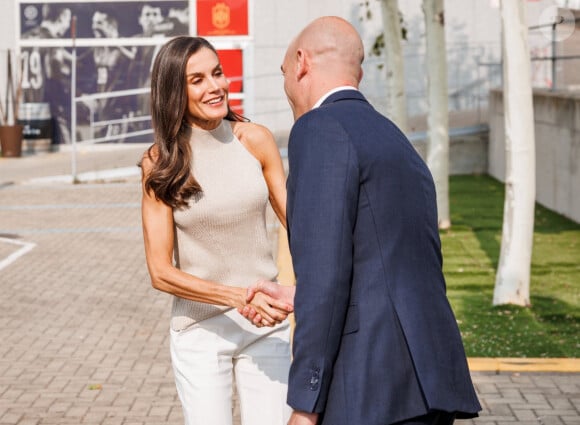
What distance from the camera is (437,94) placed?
52.2ft

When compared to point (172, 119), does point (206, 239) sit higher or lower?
lower

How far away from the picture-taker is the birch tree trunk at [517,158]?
975 centimetres

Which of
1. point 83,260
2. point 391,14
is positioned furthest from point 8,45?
point 83,260

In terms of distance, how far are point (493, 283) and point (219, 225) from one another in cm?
753

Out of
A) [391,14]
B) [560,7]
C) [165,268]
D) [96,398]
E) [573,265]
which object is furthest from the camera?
[560,7]

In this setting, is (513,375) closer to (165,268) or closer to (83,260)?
(165,268)

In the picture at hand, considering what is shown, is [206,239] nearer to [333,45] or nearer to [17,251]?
[333,45]

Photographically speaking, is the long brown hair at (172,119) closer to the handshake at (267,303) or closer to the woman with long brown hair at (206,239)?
the woman with long brown hair at (206,239)

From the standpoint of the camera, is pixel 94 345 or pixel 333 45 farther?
pixel 94 345

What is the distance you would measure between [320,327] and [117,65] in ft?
90.9

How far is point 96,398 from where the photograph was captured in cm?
714

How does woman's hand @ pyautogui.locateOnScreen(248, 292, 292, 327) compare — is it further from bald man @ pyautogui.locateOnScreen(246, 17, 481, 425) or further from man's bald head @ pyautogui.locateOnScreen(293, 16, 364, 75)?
man's bald head @ pyautogui.locateOnScreen(293, 16, 364, 75)

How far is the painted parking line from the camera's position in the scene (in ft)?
42.0

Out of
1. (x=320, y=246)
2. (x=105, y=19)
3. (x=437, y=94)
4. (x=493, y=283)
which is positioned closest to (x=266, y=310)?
(x=320, y=246)
